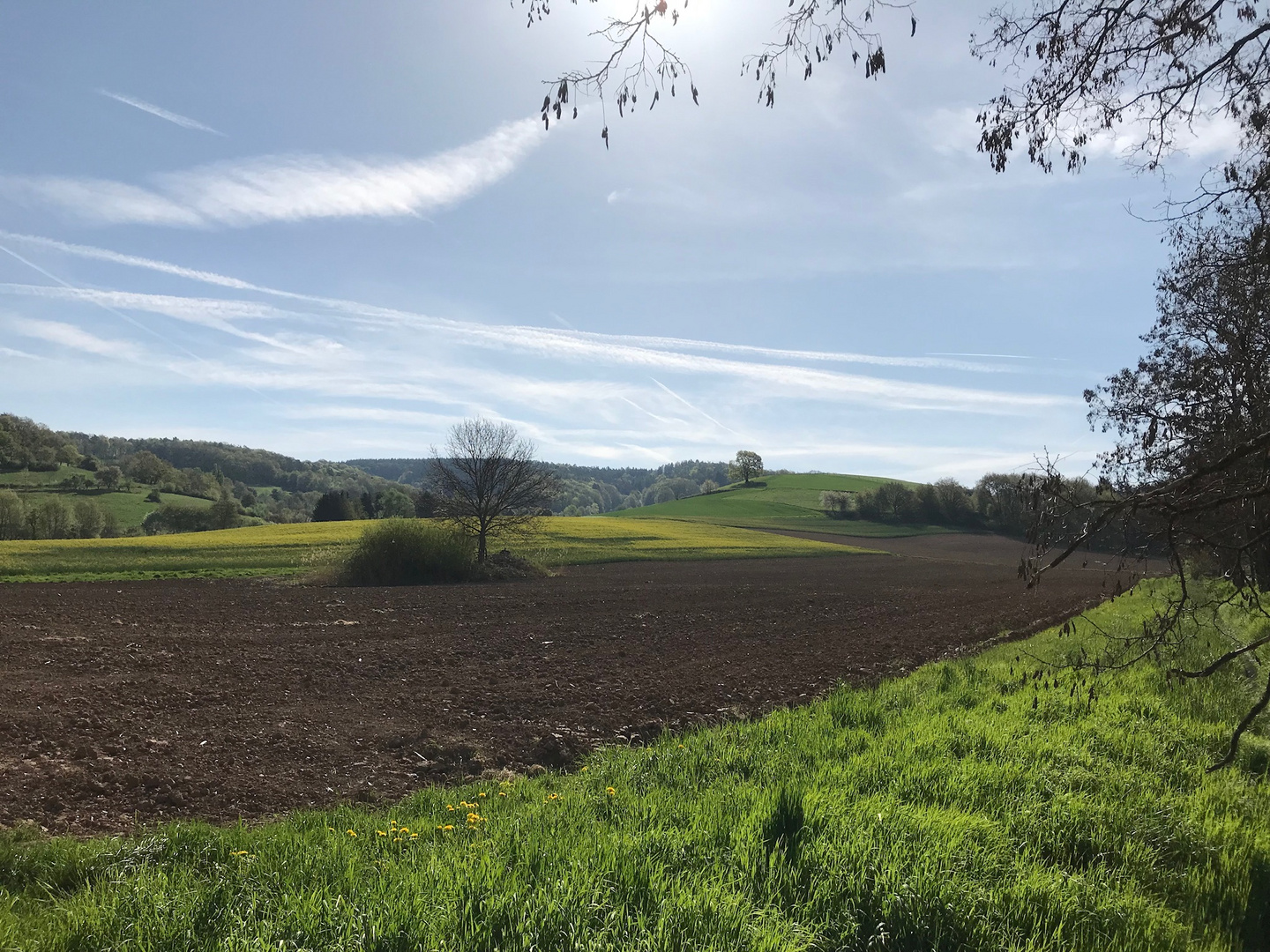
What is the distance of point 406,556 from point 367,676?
881 inches

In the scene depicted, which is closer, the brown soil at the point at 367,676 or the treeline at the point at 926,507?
the brown soil at the point at 367,676

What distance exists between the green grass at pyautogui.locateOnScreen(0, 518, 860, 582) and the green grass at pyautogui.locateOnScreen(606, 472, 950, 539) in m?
25.1

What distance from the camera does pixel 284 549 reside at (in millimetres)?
44188

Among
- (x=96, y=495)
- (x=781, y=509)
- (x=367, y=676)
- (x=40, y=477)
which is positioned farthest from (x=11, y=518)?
(x=781, y=509)

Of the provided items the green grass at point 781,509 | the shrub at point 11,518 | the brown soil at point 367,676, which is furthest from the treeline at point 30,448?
the brown soil at point 367,676

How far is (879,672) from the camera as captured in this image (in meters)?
14.8

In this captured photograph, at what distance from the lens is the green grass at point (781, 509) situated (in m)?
92.4

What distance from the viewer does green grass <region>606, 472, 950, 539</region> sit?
9244 centimetres

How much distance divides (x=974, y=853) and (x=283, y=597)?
2692 centimetres

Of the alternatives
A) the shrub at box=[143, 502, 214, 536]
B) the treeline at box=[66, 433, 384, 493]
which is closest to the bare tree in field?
the shrub at box=[143, 502, 214, 536]

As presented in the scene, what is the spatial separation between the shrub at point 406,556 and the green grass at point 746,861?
29285 millimetres

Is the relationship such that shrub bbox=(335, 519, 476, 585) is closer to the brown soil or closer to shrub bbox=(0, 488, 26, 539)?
the brown soil

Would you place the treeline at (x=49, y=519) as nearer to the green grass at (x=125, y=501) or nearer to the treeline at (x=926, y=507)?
the green grass at (x=125, y=501)

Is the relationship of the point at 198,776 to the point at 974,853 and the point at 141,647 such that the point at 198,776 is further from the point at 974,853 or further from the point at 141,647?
the point at 141,647
